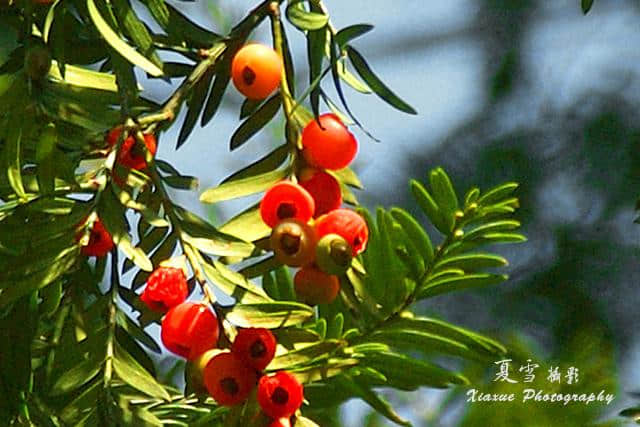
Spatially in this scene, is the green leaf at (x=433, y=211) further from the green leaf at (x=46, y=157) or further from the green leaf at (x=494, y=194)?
the green leaf at (x=46, y=157)

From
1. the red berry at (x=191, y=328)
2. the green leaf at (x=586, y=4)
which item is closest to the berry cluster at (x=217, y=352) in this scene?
the red berry at (x=191, y=328)

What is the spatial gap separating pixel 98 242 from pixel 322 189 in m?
0.07

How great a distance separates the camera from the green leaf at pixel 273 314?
0.38 meters

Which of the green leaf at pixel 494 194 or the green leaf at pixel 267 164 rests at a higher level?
the green leaf at pixel 267 164

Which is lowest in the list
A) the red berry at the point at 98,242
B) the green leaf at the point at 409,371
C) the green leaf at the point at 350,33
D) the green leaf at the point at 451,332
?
the green leaf at the point at 409,371

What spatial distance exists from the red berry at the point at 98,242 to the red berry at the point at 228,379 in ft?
0.19

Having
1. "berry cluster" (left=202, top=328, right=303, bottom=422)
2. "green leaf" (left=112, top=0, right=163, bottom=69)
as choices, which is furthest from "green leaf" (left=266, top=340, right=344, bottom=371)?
"green leaf" (left=112, top=0, right=163, bottom=69)

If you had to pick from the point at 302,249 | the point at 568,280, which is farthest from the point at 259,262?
the point at 568,280

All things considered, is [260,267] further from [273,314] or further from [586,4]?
[586,4]

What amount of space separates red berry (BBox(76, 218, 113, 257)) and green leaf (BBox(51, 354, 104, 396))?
37mm

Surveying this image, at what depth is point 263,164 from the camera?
436 mm

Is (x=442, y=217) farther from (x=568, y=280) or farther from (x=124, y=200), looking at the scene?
(x=568, y=280)

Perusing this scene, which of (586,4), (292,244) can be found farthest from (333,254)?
(586,4)

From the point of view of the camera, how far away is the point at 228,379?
15.0 inches
